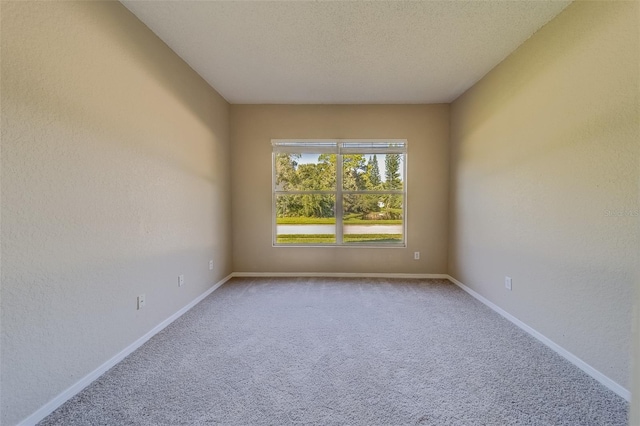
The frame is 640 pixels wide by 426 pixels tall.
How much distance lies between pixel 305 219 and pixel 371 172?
122 centimetres

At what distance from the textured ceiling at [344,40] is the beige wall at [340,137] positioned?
0.54m

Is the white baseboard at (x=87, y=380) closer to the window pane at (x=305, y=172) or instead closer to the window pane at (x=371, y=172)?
the window pane at (x=305, y=172)

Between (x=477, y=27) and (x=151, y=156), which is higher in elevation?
(x=477, y=27)

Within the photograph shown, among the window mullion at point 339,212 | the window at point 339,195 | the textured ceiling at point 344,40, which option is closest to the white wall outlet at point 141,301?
the window at point 339,195

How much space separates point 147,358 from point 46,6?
7.28 ft

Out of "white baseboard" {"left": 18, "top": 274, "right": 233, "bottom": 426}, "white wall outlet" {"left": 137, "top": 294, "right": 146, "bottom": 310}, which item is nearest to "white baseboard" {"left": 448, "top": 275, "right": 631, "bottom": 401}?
"white baseboard" {"left": 18, "top": 274, "right": 233, "bottom": 426}

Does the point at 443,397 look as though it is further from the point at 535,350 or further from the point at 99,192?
the point at 99,192

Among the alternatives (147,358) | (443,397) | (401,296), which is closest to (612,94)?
(443,397)

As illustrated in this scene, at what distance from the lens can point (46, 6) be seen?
1.42 metres

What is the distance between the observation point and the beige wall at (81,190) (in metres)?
1.31

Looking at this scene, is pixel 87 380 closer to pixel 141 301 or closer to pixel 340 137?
pixel 141 301

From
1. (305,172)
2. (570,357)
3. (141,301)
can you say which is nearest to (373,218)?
(305,172)

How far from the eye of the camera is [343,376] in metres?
1.70

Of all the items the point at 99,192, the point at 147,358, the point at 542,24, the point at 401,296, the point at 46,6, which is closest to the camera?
the point at 46,6
